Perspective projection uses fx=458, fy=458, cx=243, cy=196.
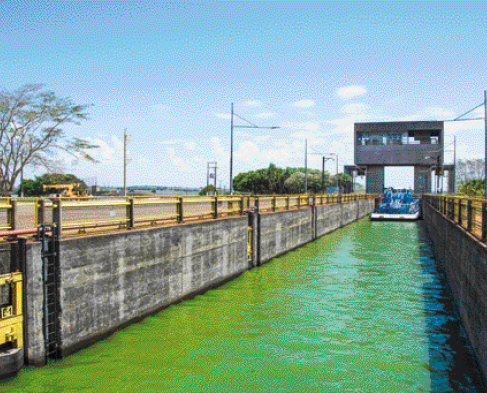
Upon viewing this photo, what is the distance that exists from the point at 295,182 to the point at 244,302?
115170mm

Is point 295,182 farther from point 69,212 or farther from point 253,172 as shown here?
point 69,212

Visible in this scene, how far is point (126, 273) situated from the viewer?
11.3 m

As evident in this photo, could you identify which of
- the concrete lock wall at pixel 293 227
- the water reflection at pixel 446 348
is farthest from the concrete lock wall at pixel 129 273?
the water reflection at pixel 446 348

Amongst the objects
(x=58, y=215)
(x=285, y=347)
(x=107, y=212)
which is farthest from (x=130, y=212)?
(x=285, y=347)

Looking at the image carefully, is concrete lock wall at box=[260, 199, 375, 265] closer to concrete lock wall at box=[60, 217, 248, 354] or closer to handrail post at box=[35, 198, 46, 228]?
concrete lock wall at box=[60, 217, 248, 354]

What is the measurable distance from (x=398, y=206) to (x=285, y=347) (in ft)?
167

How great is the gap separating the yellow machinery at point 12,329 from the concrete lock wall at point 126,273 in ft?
0.60

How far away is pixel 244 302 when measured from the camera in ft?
46.7

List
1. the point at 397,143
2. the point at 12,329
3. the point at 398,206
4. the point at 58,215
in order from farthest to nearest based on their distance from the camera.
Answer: the point at 397,143, the point at 398,206, the point at 58,215, the point at 12,329

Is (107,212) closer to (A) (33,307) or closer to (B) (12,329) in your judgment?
(A) (33,307)

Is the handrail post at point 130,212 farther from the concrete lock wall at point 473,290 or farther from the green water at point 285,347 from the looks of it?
the concrete lock wall at point 473,290

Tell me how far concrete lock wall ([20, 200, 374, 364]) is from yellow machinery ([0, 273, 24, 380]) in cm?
18

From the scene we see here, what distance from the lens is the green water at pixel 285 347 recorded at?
8.23 metres

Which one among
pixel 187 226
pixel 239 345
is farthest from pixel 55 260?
pixel 187 226
